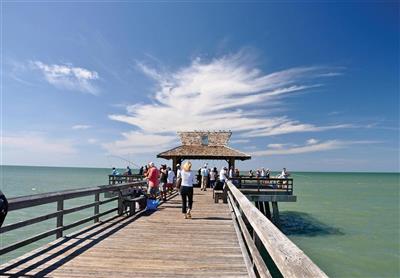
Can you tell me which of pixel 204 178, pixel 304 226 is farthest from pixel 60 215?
pixel 304 226

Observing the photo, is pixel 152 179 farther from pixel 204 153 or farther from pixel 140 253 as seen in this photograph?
pixel 204 153

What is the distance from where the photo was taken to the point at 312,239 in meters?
17.2

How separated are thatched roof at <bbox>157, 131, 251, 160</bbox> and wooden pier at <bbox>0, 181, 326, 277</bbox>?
13.7 meters

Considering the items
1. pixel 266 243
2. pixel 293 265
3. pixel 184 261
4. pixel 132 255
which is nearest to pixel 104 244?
pixel 132 255

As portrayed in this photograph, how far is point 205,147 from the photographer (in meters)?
23.0

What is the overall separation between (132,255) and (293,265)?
384 centimetres

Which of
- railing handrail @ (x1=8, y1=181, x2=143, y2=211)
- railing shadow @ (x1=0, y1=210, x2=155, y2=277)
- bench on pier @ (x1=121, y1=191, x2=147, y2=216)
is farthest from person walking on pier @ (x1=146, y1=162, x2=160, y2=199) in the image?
railing handrail @ (x1=8, y1=181, x2=143, y2=211)

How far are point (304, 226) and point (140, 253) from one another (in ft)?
61.6

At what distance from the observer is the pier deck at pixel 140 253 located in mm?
4191

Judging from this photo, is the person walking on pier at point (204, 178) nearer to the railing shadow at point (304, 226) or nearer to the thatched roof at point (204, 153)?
the thatched roof at point (204, 153)

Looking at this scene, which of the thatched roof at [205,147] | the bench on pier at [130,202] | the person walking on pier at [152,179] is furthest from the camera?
the thatched roof at [205,147]

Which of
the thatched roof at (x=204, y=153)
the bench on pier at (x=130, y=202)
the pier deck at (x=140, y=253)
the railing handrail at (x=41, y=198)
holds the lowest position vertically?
the pier deck at (x=140, y=253)

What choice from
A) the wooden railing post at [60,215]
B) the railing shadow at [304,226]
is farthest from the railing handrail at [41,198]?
the railing shadow at [304,226]

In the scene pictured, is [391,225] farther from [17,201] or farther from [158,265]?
[17,201]
